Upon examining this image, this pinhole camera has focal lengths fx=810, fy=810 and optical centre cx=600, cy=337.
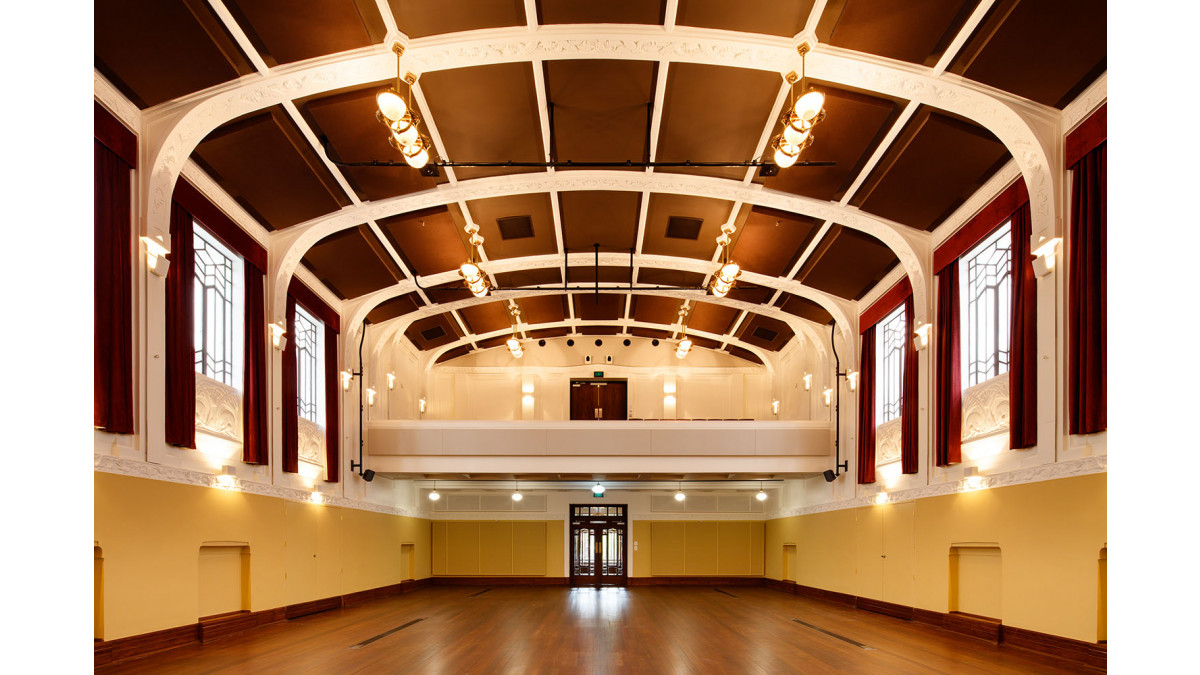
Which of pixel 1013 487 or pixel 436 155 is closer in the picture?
pixel 1013 487

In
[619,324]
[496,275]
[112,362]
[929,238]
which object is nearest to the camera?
[112,362]

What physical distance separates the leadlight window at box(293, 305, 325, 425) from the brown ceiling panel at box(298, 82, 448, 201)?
3345 millimetres

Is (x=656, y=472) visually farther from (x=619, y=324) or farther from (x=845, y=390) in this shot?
(x=619, y=324)

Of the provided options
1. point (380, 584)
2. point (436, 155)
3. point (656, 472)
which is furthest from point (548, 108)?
point (380, 584)

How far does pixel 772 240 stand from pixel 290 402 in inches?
314

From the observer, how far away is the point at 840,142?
9.60 m

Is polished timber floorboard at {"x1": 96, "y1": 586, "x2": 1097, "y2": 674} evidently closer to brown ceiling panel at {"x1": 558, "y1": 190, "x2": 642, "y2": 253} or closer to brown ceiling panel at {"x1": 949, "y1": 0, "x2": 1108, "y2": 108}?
brown ceiling panel at {"x1": 949, "y1": 0, "x2": 1108, "y2": 108}

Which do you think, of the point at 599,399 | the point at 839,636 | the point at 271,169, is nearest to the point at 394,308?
the point at 271,169

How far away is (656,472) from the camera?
16.4m

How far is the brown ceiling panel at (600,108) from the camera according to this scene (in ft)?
28.1

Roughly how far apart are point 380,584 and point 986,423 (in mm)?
12281

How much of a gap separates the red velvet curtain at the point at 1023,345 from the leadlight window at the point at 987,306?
0.26 metres

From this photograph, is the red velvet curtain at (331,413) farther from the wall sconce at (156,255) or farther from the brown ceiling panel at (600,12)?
the brown ceiling panel at (600,12)

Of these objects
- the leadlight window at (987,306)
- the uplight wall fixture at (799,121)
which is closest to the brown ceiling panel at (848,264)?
the leadlight window at (987,306)
